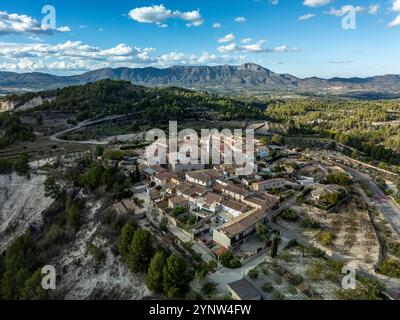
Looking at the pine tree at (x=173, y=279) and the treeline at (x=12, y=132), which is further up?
the treeline at (x=12, y=132)

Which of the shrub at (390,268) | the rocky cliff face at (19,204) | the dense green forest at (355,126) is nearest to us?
the shrub at (390,268)

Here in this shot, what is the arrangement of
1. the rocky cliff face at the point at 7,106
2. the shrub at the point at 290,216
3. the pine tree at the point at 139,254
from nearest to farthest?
1. the pine tree at the point at 139,254
2. the shrub at the point at 290,216
3. the rocky cliff face at the point at 7,106

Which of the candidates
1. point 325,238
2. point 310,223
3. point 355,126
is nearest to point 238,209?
point 310,223

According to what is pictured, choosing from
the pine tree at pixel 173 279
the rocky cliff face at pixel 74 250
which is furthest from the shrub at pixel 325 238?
the rocky cliff face at pixel 74 250

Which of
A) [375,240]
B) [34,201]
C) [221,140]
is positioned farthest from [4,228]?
[375,240]

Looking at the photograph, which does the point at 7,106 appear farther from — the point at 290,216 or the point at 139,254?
the point at 290,216
